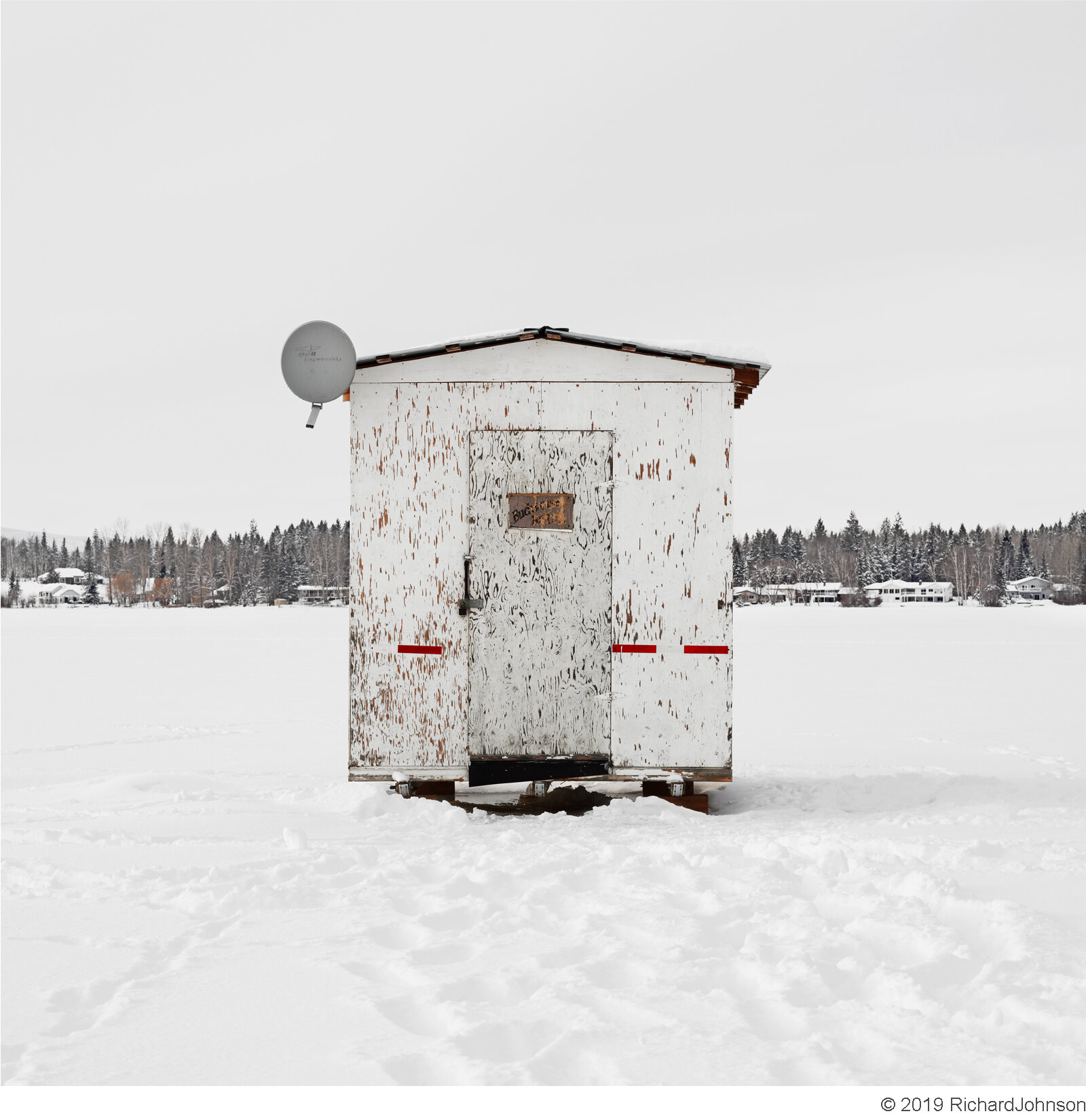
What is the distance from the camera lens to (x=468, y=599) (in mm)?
6160

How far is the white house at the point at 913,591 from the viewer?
86750 mm

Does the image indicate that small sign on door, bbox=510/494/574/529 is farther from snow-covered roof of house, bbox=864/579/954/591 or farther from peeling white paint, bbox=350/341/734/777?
snow-covered roof of house, bbox=864/579/954/591

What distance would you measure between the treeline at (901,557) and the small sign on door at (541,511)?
77.3 metres

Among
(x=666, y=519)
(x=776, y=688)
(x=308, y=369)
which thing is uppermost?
(x=308, y=369)

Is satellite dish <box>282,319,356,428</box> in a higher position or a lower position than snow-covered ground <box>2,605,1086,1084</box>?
higher

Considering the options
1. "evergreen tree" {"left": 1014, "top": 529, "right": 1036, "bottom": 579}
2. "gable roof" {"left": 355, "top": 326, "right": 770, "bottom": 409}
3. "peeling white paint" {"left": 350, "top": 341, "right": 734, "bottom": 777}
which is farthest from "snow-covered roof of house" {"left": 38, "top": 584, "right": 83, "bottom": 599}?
"evergreen tree" {"left": 1014, "top": 529, "right": 1036, "bottom": 579}

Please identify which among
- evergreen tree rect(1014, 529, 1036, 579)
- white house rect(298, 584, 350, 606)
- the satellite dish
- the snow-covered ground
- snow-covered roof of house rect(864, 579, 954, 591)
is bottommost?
the snow-covered ground

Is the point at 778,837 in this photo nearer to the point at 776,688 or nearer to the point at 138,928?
the point at 138,928

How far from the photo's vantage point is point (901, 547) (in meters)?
96.5

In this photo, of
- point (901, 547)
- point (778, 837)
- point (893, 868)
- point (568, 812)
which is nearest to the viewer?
point (893, 868)

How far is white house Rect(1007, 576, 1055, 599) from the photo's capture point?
9431 centimetres

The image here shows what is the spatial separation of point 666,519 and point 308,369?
2598 millimetres

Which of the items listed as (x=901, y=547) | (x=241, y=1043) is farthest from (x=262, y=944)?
(x=901, y=547)

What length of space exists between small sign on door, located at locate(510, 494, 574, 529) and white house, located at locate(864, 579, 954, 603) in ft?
281
